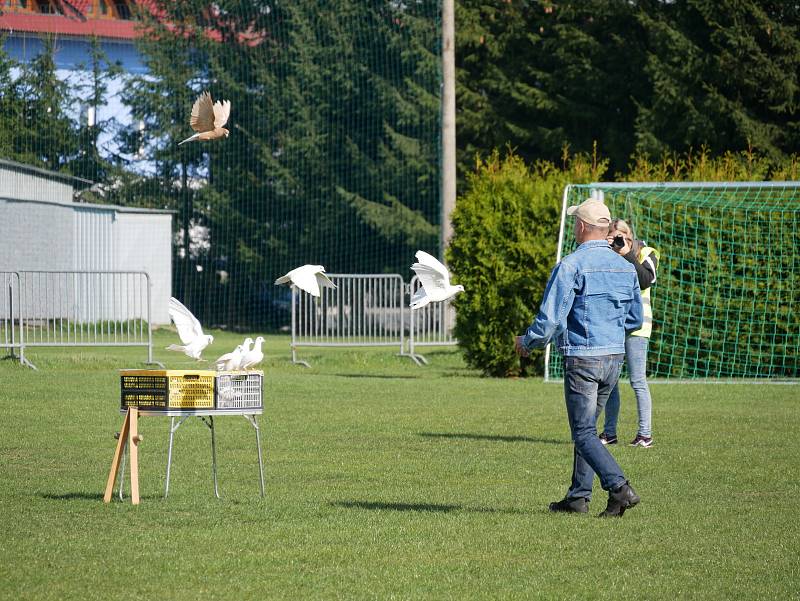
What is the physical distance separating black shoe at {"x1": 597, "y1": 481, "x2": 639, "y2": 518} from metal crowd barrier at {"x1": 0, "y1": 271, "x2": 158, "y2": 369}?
40.5 ft

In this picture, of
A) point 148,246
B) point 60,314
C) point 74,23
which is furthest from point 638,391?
point 74,23

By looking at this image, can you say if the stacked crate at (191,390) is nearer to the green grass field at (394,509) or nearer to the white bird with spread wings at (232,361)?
the white bird with spread wings at (232,361)

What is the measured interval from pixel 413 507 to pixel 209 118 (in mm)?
3191


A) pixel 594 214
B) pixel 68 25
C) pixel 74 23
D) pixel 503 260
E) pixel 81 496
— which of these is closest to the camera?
pixel 594 214

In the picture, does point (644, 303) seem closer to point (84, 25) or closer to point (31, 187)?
point (31, 187)

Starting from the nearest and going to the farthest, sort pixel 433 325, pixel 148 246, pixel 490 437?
pixel 490 437
pixel 433 325
pixel 148 246

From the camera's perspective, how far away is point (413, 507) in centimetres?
769

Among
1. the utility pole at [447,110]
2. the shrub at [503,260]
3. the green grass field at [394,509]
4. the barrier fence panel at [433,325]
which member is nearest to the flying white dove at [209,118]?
the green grass field at [394,509]

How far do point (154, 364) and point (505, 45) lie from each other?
22.8m

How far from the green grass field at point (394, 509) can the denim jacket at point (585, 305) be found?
104cm

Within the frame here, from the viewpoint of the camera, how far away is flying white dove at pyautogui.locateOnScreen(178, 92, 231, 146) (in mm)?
8750

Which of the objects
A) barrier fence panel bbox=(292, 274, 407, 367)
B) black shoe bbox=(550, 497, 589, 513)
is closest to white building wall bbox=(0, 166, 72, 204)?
barrier fence panel bbox=(292, 274, 407, 367)

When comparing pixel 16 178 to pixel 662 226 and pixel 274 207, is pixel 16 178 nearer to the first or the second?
pixel 274 207

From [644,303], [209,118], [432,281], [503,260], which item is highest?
[209,118]
